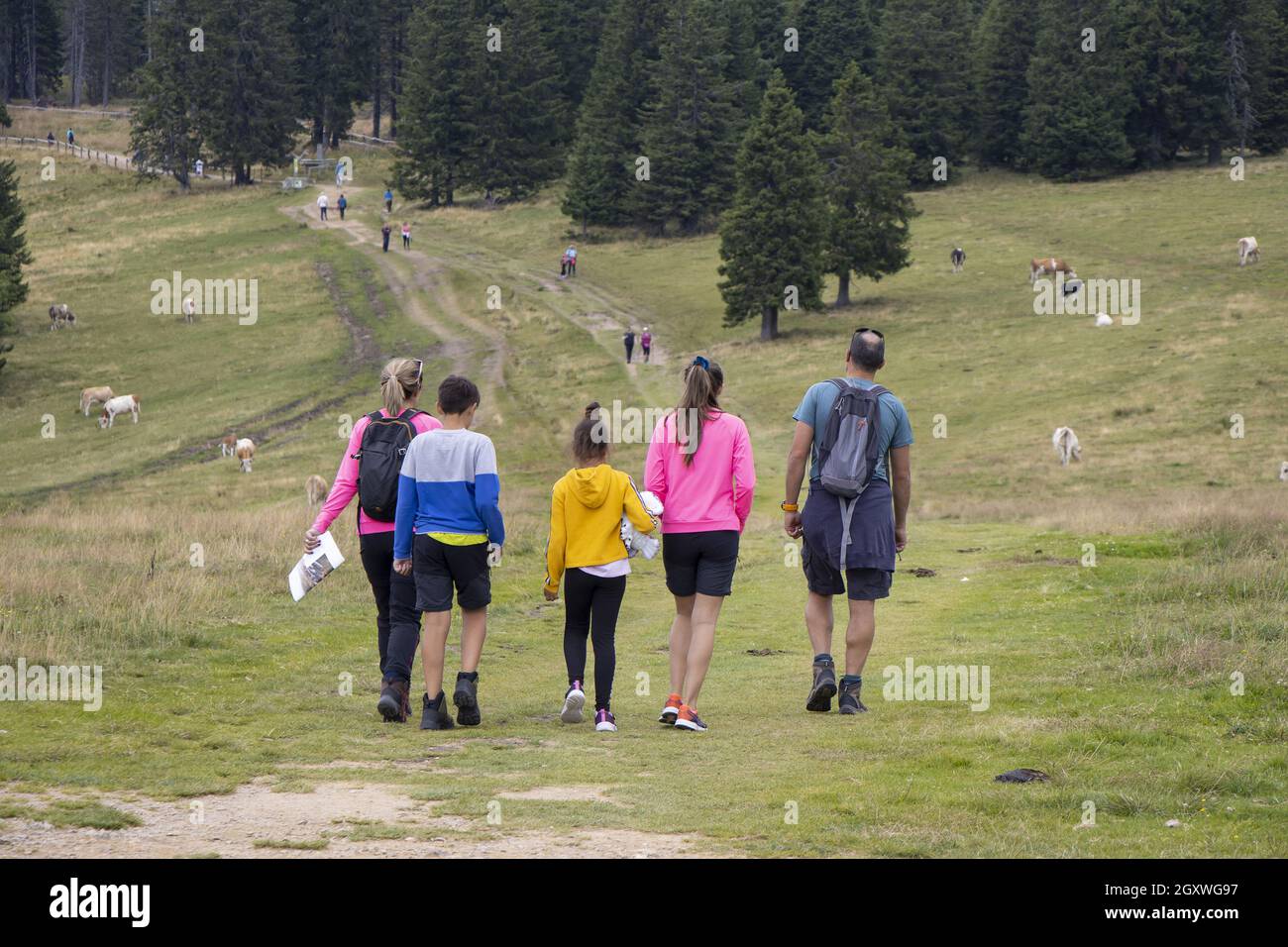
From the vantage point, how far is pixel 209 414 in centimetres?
4831

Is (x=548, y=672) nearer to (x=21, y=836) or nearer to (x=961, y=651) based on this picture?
(x=961, y=651)

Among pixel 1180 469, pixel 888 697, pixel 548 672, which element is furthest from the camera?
pixel 1180 469

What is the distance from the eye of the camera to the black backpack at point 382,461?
9914mm

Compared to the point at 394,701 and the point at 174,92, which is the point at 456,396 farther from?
the point at 174,92

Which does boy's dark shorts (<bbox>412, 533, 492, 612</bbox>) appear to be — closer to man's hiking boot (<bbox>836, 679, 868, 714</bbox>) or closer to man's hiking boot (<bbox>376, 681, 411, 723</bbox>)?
man's hiking boot (<bbox>376, 681, 411, 723</bbox>)

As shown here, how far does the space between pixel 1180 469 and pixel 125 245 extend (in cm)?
6766

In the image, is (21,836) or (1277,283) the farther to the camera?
(1277,283)

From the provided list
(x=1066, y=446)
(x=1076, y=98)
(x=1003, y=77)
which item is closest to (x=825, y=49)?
(x=1003, y=77)

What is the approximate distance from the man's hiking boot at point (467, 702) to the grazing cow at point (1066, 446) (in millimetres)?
29209

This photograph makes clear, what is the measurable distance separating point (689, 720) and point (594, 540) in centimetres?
145

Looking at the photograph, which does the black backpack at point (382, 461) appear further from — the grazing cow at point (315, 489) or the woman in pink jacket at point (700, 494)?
the grazing cow at point (315, 489)

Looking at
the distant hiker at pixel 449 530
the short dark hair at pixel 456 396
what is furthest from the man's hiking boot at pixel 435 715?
the short dark hair at pixel 456 396

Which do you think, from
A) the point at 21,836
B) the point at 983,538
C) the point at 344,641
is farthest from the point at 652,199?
the point at 21,836
